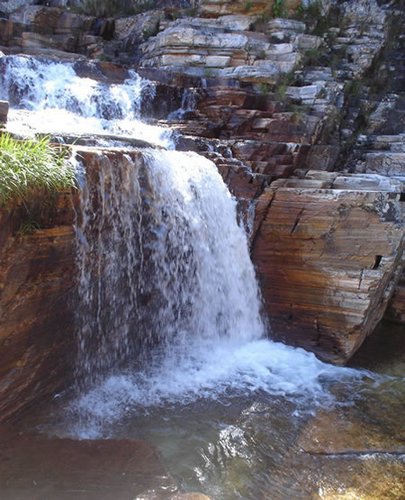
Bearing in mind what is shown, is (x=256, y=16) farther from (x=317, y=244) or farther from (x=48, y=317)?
(x=48, y=317)

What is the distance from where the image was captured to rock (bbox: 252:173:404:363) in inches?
242

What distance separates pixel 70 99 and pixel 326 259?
5.29 m

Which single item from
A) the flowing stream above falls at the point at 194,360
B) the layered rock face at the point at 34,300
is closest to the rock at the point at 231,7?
the flowing stream above falls at the point at 194,360

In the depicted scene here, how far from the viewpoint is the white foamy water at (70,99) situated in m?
7.59

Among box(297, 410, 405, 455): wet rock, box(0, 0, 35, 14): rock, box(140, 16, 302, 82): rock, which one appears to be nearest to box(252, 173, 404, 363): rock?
box(297, 410, 405, 455): wet rock

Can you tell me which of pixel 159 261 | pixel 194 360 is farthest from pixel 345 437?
pixel 159 261

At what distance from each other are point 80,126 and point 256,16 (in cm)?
771

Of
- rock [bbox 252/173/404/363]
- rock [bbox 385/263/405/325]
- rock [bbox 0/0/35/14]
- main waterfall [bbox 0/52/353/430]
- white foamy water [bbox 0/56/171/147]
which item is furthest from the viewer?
rock [bbox 0/0/35/14]

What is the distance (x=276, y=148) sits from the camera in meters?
7.60

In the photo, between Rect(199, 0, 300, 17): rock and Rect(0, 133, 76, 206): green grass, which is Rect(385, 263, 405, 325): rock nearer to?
Rect(0, 133, 76, 206): green grass

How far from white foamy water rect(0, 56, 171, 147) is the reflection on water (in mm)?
4458

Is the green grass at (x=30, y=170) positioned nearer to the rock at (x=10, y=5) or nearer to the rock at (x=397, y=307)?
the rock at (x=397, y=307)

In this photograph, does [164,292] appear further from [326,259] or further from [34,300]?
[326,259]

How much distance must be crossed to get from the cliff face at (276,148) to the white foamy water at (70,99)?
19.2 inches
